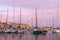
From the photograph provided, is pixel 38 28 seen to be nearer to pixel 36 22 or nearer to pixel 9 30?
pixel 36 22

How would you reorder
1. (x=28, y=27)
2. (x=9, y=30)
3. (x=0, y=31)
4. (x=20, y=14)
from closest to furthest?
1. (x=20, y=14)
2. (x=9, y=30)
3. (x=0, y=31)
4. (x=28, y=27)

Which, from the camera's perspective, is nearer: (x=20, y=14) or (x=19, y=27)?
(x=20, y=14)

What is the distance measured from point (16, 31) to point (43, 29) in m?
7.85

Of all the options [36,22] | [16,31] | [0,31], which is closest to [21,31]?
[16,31]

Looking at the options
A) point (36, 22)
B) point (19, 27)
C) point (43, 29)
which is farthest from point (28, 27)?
point (36, 22)

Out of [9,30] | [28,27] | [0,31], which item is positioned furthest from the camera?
[28,27]

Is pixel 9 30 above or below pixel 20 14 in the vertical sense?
below

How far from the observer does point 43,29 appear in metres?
48.8

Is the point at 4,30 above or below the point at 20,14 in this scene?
below

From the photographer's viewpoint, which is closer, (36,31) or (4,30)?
(36,31)

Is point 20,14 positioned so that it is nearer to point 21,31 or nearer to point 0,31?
point 21,31

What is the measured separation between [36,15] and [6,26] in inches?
575

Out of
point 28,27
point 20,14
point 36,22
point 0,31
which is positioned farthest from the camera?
point 28,27

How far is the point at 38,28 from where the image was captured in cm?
4650
